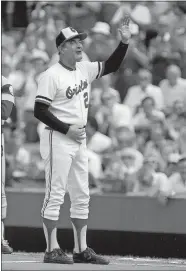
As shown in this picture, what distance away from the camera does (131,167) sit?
9219mm

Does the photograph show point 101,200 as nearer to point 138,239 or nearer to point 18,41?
point 138,239

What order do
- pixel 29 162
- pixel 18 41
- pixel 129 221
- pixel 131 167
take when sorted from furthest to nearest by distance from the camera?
pixel 18 41, pixel 29 162, pixel 131 167, pixel 129 221

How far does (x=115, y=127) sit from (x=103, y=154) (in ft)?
2.02

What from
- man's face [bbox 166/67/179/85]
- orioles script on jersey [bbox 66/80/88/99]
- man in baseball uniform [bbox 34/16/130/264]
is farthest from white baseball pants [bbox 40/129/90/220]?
man's face [bbox 166/67/179/85]

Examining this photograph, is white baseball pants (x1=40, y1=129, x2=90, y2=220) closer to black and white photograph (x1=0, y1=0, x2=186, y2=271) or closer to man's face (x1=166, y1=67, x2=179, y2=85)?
Answer: black and white photograph (x1=0, y1=0, x2=186, y2=271)

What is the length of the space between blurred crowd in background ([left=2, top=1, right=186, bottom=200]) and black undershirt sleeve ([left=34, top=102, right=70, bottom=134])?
232cm

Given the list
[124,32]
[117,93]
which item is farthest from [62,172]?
[117,93]

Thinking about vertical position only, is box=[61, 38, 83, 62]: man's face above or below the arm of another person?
above

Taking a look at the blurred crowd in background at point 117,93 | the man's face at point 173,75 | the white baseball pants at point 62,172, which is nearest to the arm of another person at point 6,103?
the white baseball pants at point 62,172

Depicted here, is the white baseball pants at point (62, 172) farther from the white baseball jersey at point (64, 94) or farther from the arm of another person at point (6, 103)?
the arm of another person at point (6, 103)

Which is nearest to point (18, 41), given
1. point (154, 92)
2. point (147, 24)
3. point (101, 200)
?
point (147, 24)

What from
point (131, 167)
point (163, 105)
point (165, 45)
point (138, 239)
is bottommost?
point (138, 239)

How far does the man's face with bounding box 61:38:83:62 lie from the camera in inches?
231

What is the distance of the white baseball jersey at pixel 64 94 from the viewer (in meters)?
5.73
